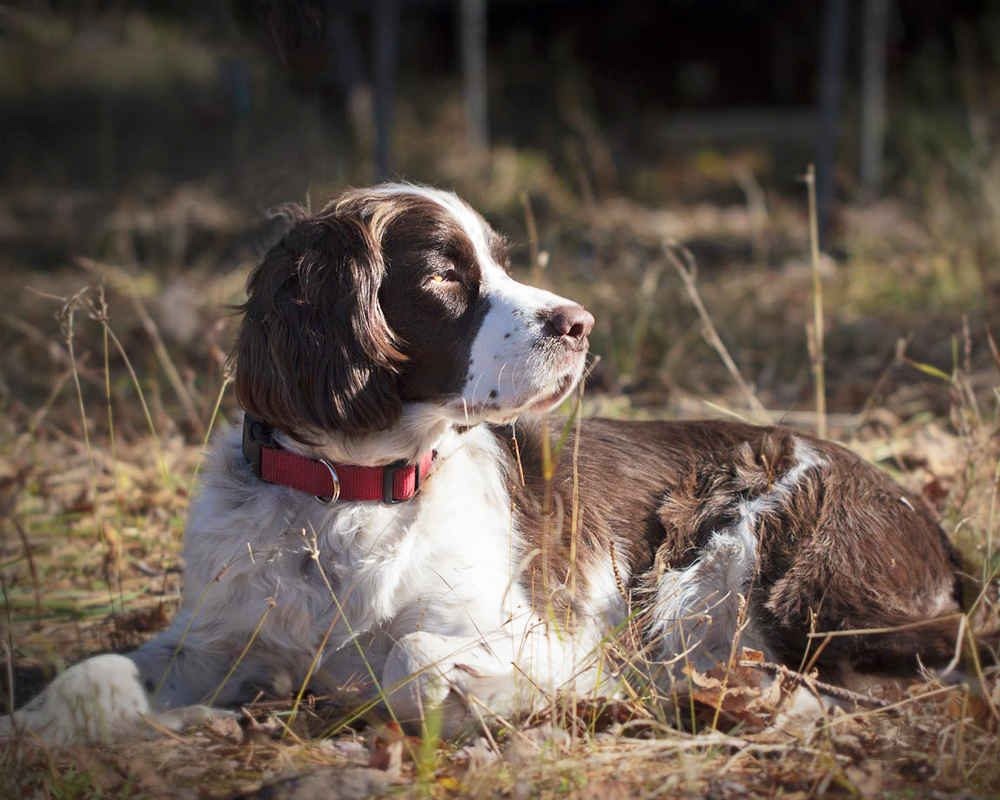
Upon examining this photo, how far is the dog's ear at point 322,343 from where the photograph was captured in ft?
8.36

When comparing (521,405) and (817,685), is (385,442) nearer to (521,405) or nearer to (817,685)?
(521,405)

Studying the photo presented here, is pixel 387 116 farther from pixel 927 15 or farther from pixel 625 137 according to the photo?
pixel 927 15

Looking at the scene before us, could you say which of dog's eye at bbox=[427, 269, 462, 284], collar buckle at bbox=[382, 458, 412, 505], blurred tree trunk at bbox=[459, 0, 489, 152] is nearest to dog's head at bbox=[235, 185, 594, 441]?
dog's eye at bbox=[427, 269, 462, 284]

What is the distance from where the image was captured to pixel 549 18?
44.3 feet

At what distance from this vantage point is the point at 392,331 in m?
2.65

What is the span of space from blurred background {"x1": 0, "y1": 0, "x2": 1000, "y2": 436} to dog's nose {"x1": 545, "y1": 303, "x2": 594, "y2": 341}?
3.23ft

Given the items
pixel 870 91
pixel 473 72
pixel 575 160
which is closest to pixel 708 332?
pixel 575 160

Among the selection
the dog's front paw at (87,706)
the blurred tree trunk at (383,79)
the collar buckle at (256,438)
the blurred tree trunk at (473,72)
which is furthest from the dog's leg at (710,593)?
the blurred tree trunk at (473,72)

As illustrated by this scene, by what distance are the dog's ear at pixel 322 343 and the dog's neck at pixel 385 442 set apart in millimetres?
40

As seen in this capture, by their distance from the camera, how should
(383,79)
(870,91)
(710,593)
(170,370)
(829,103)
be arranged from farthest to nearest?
1. (870,91)
2. (829,103)
3. (383,79)
4. (170,370)
5. (710,593)

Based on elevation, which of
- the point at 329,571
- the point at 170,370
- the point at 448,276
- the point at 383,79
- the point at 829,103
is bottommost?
the point at 329,571

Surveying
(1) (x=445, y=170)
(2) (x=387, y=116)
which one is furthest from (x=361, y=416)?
(1) (x=445, y=170)

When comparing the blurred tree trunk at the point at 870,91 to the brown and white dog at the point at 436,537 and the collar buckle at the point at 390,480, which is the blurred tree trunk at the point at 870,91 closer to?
the brown and white dog at the point at 436,537

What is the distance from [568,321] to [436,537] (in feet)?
1.90
